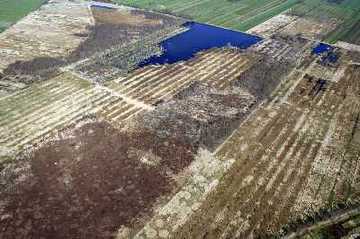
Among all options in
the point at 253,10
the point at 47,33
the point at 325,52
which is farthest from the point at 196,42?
the point at 47,33

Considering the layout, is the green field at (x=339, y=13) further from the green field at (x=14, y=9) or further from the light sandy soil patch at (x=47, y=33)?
the green field at (x=14, y=9)

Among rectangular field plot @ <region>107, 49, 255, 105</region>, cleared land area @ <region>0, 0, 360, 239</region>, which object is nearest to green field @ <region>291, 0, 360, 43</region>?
cleared land area @ <region>0, 0, 360, 239</region>

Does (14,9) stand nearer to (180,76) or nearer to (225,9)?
(225,9)

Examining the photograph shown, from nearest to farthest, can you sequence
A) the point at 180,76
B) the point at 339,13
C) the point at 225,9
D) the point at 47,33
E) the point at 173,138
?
the point at 173,138 < the point at 180,76 < the point at 47,33 < the point at 225,9 < the point at 339,13

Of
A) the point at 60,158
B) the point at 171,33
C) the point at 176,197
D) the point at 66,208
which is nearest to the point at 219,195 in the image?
the point at 176,197

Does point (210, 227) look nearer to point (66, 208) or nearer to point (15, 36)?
point (66, 208)
